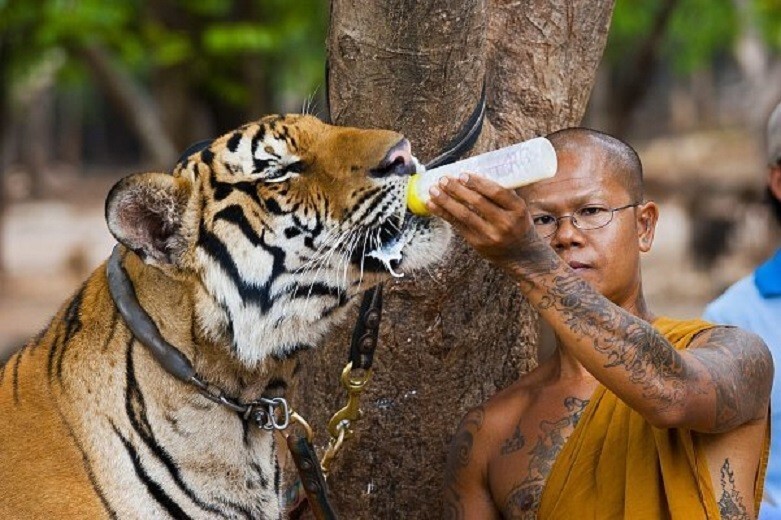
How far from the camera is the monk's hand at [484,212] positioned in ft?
8.80

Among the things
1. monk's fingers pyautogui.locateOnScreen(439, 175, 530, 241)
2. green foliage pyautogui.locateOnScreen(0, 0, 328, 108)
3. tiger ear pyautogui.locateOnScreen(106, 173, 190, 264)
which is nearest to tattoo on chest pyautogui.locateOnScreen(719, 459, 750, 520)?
monk's fingers pyautogui.locateOnScreen(439, 175, 530, 241)

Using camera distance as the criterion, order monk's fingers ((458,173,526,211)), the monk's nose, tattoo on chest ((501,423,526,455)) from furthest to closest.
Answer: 1. tattoo on chest ((501,423,526,455))
2. the monk's nose
3. monk's fingers ((458,173,526,211))

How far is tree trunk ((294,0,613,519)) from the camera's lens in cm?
357

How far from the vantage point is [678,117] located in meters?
35.6

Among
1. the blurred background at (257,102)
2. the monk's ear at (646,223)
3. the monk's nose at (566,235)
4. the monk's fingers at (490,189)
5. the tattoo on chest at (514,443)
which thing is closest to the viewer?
the monk's fingers at (490,189)

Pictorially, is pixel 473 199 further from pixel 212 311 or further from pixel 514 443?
pixel 514 443

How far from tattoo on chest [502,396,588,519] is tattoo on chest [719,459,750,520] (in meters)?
0.45

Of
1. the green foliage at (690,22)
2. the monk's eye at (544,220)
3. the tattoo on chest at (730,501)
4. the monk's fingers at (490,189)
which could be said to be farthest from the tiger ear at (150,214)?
the green foliage at (690,22)

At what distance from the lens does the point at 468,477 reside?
3484 mm

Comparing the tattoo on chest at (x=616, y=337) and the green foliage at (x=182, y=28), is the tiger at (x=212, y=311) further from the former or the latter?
the green foliage at (x=182, y=28)

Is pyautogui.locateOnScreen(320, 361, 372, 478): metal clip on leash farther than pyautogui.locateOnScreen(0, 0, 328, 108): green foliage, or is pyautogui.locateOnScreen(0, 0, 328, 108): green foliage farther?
pyautogui.locateOnScreen(0, 0, 328, 108): green foliage

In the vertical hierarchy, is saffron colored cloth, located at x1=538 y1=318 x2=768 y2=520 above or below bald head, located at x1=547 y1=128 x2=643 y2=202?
below

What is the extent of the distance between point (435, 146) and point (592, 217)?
0.51 meters

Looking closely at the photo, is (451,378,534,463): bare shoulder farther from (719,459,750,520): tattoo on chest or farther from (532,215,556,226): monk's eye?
(719,459,750,520): tattoo on chest
